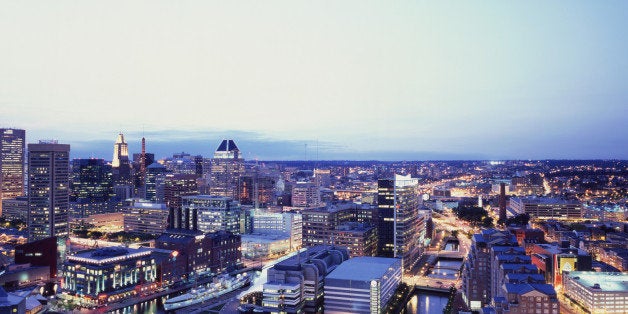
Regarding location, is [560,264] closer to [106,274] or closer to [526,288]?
[526,288]

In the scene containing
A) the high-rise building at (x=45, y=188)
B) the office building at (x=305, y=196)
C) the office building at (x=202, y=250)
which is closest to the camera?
the office building at (x=202, y=250)

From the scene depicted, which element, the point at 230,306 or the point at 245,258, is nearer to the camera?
the point at 230,306

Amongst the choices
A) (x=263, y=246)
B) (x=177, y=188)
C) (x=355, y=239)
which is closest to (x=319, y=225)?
(x=355, y=239)

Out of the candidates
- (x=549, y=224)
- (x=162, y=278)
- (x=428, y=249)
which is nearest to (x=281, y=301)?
(x=162, y=278)

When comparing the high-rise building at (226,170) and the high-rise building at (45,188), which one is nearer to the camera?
the high-rise building at (45,188)

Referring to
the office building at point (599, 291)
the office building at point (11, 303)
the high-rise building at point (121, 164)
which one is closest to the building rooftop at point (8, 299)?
the office building at point (11, 303)

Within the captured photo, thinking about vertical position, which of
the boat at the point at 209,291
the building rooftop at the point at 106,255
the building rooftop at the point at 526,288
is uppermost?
the building rooftop at the point at 526,288

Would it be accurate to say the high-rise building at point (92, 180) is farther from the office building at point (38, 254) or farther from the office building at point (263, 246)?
the office building at point (38, 254)

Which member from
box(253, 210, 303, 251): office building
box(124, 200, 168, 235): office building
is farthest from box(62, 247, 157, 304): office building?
box(124, 200, 168, 235): office building

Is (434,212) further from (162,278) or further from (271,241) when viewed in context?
(162,278)
